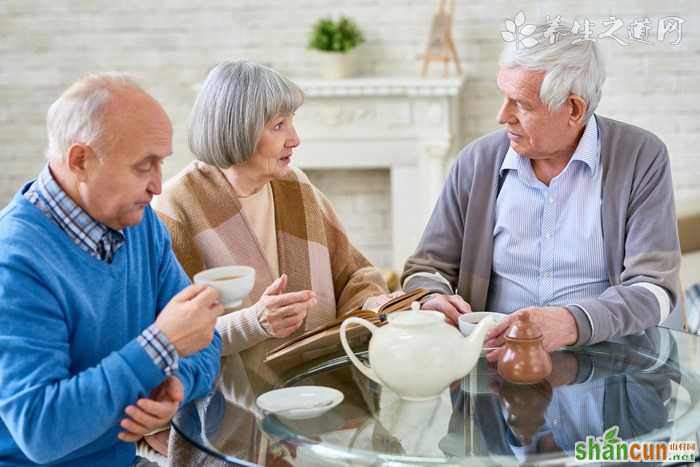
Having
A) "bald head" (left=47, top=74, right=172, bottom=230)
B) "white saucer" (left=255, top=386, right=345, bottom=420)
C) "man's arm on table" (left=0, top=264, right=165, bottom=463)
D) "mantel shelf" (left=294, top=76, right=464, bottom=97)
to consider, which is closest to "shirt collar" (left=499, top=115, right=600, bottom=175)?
"white saucer" (left=255, top=386, right=345, bottom=420)

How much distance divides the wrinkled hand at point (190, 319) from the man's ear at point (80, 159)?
9.6 inches

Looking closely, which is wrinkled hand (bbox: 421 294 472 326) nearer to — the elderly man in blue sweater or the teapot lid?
the teapot lid

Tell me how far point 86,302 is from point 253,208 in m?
0.78

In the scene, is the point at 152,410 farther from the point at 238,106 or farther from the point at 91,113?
the point at 238,106

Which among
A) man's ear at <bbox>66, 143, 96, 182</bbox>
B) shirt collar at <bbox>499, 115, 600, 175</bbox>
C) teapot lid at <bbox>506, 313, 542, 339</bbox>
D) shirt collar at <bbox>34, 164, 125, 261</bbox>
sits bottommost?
teapot lid at <bbox>506, 313, 542, 339</bbox>

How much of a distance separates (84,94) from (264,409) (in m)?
0.59

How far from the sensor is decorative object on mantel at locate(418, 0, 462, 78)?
4.29 meters

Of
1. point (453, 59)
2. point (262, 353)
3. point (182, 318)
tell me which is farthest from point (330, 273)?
point (453, 59)

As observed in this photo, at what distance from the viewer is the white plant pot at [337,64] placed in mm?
4379

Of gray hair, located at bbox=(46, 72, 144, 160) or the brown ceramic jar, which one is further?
the brown ceramic jar

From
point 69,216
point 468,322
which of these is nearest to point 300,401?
point 468,322

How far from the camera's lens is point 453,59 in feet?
14.6

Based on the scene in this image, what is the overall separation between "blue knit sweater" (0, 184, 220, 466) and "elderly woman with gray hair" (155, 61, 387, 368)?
40 cm

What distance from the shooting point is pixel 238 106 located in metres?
1.99
